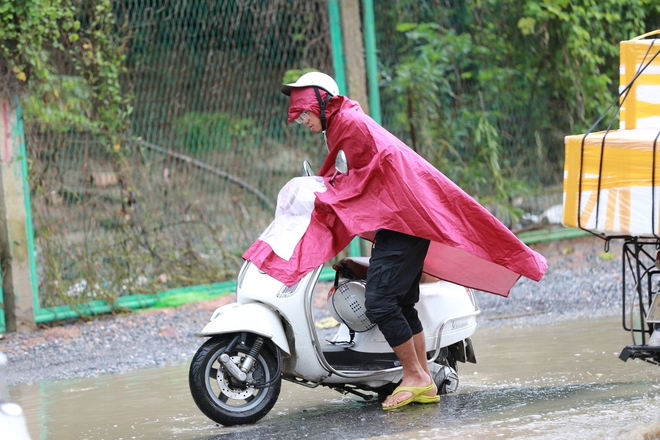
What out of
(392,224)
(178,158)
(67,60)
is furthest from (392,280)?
(67,60)

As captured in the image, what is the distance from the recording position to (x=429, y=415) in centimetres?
451

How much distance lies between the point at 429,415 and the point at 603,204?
134cm

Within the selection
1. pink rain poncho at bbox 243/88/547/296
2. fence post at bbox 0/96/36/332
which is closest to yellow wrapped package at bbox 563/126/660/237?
pink rain poncho at bbox 243/88/547/296

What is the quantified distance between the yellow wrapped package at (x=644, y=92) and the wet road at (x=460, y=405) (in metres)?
1.32

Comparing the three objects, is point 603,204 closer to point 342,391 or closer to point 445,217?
point 445,217

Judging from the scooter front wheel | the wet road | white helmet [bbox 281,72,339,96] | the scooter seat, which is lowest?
the wet road

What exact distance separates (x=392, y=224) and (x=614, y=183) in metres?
1.14

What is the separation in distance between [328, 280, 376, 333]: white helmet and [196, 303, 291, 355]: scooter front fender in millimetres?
386

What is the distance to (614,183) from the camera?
12.7 feet

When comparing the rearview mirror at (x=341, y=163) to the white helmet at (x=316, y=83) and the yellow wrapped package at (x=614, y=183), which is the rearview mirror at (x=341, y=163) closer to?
the white helmet at (x=316, y=83)

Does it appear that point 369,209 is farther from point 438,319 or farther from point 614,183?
point 614,183

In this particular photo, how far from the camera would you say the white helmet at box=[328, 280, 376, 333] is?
4820mm

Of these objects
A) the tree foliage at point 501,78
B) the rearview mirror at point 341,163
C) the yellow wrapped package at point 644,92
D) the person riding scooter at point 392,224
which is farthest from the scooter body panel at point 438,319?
the tree foliage at point 501,78

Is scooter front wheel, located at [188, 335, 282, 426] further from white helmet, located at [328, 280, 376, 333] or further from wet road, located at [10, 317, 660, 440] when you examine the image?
white helmet, located at [328, 280, 376, 333]
